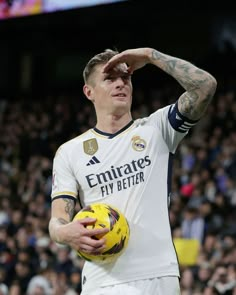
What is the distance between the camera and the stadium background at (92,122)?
12375mm

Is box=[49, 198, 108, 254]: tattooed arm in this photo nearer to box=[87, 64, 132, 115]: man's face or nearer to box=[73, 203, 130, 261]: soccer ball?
box=[73, 203, 130, 261]: soccer ball

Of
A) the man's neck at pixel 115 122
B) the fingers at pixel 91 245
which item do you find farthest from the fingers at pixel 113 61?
the fingers at pixel 91 245

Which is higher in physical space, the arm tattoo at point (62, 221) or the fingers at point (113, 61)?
the fingers at point (113, 61)

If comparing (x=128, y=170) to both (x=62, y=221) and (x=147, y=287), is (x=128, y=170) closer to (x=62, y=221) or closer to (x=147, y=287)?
(x=62, y=221)

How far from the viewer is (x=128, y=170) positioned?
4496mm

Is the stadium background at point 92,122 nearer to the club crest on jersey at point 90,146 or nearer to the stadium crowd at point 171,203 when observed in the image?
the stadium crowd at point 171,203

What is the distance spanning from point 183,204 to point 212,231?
1327 millimetres

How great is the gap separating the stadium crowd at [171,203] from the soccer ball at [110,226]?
512cm

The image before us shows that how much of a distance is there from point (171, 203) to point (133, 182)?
30.1ft

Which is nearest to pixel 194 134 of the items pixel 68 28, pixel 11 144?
pixel 11 144

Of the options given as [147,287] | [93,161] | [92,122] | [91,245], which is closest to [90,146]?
[93,161]

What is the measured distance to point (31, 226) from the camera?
Result: 49.9ft

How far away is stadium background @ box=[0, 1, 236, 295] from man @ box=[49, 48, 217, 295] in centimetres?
505

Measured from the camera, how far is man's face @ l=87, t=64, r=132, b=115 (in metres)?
4.59
